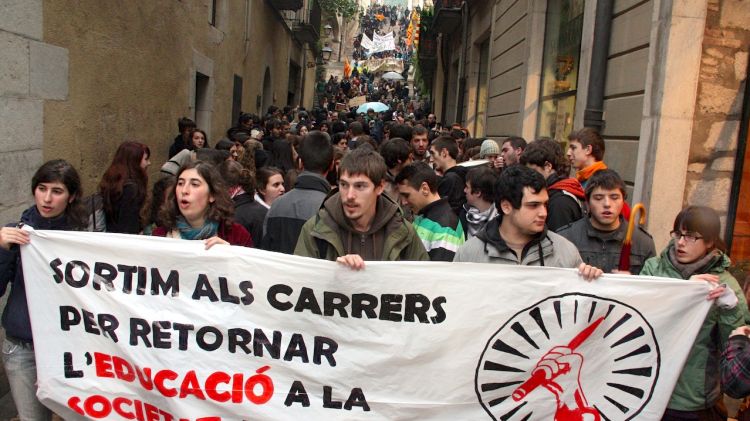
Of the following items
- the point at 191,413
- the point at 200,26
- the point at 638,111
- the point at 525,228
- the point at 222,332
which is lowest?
the point at 191,413

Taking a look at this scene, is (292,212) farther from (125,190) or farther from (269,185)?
(125,190)

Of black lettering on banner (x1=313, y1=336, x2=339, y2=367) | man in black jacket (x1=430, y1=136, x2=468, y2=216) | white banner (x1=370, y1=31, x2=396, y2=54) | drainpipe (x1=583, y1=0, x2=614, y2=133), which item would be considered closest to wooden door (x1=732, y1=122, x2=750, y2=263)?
drainpipe (x1=583, y1=0, x2=614, y2=133)

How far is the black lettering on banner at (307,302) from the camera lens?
3314mm

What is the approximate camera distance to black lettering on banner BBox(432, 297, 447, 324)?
327 cm

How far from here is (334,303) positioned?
3312 millimetres

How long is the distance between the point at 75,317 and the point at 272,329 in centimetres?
97

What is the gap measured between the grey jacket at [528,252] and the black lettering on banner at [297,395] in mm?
997

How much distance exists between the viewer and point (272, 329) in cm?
331

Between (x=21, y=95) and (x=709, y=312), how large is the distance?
16.0 feet

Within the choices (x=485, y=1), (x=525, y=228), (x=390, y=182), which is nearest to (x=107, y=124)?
(x=390, y=182)

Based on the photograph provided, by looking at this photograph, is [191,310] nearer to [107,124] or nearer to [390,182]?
[390,182]

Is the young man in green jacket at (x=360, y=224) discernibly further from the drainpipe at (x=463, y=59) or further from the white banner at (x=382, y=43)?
the white banner at (x=382, y=43)

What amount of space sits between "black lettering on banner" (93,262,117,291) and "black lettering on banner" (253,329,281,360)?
76 cm

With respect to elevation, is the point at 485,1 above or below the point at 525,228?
above
